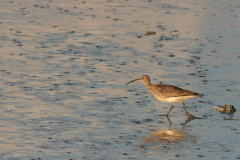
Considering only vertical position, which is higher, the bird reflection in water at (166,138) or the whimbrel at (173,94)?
the whimbrel at (173,94)

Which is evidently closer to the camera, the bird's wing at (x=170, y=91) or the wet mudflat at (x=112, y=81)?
the wet mudflat at (x=112, y=81)

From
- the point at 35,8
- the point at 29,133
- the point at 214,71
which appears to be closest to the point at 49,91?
the point at 29,133

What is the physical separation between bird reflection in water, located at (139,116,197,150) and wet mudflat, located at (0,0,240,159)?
4 centimetres

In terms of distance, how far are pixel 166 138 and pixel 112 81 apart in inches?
321

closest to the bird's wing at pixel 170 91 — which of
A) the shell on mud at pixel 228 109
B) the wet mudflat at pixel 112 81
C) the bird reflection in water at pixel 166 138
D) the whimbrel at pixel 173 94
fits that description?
the whimbrel at pixel 173 94

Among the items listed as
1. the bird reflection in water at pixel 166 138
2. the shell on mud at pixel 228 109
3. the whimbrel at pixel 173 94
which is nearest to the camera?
the bird reflection in water at pixel 166 138

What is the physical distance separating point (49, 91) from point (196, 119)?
659 centimetres

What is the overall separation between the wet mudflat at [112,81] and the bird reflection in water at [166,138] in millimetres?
37

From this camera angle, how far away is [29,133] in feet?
55.4

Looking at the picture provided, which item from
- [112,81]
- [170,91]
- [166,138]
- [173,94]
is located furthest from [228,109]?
[112,81]

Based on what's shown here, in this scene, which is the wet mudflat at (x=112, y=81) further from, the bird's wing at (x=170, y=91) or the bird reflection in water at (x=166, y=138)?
the bird's wing at (x=170, y=91)

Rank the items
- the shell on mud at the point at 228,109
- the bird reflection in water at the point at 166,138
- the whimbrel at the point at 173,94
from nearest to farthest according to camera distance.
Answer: the bird reflection in water at the point at 166,138 < the whimbrel at the point at 173,94 < the shell on mud at the point at 228,109

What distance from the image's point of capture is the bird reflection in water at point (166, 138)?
16125mm

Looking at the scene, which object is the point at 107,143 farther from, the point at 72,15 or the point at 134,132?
the point at 72,15
